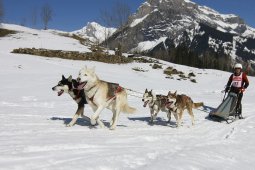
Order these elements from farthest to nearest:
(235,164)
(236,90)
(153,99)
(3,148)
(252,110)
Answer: (252,110), (236,90), (153,99), (235,164), (3,148)

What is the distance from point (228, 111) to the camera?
12.1 m

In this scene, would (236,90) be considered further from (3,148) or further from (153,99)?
(3,148)

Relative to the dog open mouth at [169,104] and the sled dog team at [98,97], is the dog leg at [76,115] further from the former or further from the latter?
the dog open mouth at [169,104]

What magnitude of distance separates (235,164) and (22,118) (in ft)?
20.0

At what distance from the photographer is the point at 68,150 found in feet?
21.2

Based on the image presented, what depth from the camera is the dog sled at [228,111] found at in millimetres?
12016

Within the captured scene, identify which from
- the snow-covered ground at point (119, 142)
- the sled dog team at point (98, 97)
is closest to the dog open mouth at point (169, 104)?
the sled dog team at point (98, 97)

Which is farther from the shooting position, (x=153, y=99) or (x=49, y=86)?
(x=49, y=86)

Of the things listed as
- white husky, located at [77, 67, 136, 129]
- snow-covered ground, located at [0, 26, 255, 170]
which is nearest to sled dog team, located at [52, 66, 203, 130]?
white husky, located at [77, 67, 136, 129]

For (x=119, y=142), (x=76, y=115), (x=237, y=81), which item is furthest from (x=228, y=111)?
(x=119, y=142)

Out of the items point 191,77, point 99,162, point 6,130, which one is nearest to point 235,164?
point 99,162

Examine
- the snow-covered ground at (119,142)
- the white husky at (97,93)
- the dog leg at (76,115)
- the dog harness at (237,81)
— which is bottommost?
the snow-covered ground at (119,142)

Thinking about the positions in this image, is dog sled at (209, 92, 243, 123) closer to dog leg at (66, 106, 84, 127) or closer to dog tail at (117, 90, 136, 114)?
dog tail at (117, 90, 136, 114)

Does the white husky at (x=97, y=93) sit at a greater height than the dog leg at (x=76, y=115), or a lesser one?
greater
